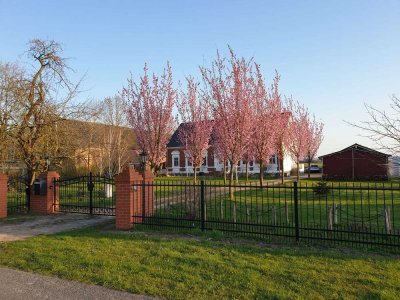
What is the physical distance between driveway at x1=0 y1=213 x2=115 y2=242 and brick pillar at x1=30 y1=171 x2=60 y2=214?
558 millimetres

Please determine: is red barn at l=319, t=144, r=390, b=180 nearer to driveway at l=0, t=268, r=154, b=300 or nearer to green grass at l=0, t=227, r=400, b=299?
green grass at l=0, t=227, r=400, b=299

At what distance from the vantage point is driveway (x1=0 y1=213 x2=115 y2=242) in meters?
8.77

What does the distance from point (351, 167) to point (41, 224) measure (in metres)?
30.8

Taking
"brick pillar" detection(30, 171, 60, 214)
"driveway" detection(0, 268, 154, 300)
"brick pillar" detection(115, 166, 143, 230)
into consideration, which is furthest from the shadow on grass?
"brick pillar" detection(30, 171, 60, 214)

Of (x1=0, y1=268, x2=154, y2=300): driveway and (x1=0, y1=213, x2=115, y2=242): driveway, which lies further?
(x1=0, y1=213, x2=115, y2=242): driveway

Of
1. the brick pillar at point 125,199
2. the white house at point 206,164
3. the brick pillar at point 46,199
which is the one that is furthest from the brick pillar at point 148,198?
the white house at point 206,164

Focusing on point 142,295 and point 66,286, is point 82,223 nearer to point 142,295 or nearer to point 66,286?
point 66,286

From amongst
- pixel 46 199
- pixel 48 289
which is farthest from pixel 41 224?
pixel 48 289

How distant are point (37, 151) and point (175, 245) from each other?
856cm

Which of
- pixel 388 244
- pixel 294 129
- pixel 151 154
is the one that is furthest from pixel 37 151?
pixel 294 129

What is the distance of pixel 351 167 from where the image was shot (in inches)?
1332

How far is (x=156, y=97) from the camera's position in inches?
851

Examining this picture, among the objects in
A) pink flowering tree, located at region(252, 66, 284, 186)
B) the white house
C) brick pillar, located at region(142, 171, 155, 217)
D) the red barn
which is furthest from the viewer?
the white house

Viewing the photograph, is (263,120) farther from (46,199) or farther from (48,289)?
(48,289)
